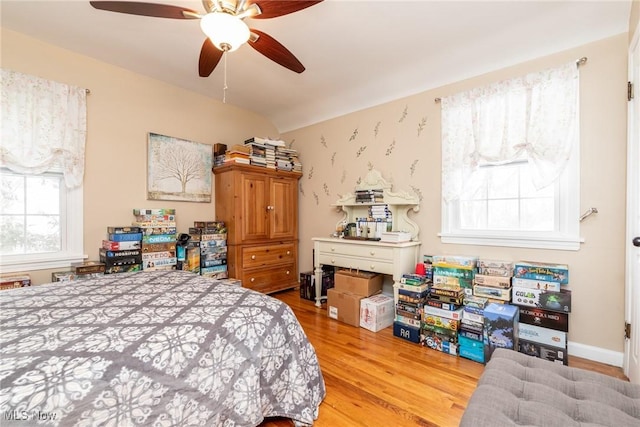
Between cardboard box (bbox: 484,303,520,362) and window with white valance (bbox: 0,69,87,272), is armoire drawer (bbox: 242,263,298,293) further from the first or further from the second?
cardboard box (bbox: 484,303,520,362)

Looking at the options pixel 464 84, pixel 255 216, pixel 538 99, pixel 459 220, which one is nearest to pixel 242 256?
pixel 255 216

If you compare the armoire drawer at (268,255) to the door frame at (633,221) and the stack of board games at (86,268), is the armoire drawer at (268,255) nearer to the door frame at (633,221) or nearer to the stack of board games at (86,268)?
the stack of board games at (86,268)

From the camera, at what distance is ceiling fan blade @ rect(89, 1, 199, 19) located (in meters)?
1.51

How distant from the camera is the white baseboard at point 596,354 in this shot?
6.21 ft

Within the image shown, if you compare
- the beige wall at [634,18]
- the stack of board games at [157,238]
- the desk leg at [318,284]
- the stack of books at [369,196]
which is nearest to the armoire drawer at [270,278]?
the desk leg at [318,284]

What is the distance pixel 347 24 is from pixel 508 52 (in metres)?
1.38

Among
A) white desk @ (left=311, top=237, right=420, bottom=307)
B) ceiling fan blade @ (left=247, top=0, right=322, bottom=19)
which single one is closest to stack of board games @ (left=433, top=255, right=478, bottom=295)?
white desk @ (left=311, top=237, right=420, bottom=307)

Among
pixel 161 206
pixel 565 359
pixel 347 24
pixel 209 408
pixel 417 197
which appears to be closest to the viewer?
pixel 209 408

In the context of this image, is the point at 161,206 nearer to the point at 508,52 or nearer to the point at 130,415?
the point at 130,415

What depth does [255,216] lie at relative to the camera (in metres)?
3.42

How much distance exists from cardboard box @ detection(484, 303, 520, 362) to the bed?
1240 mm

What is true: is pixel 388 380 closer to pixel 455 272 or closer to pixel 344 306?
pixel 344 306

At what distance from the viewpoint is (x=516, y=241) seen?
227cm

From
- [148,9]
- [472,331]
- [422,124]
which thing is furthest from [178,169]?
[472,331]
